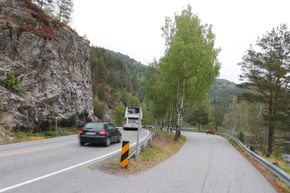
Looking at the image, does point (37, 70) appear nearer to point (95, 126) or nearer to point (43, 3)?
point (95, 126)

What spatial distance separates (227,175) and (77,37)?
31.2 metres

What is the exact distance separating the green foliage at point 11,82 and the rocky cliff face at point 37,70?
0.58ft

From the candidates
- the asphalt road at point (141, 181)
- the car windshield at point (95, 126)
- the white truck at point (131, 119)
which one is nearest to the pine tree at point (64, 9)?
the white truck at point (131, 119)

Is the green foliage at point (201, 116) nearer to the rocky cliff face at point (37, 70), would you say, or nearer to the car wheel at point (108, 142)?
the rocky cliff face at point (37, 70)

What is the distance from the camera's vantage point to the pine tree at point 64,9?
6888cm

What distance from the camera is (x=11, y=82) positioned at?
26266 mm

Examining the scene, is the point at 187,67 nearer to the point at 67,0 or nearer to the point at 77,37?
the point at 77,37

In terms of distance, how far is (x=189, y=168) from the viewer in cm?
1416

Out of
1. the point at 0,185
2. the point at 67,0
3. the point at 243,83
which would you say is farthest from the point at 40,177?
the point at 67,0

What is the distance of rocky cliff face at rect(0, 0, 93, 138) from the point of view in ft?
84.8

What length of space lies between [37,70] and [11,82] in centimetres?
396

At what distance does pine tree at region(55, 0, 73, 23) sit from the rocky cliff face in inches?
1305

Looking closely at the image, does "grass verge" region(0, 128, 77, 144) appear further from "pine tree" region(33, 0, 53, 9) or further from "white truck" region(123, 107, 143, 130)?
"pine tree" region(33, 0, 53, 9)

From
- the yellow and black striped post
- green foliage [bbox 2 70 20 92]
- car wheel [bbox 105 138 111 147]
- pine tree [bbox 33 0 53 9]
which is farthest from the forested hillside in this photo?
Answer: the yellow and black striped post
